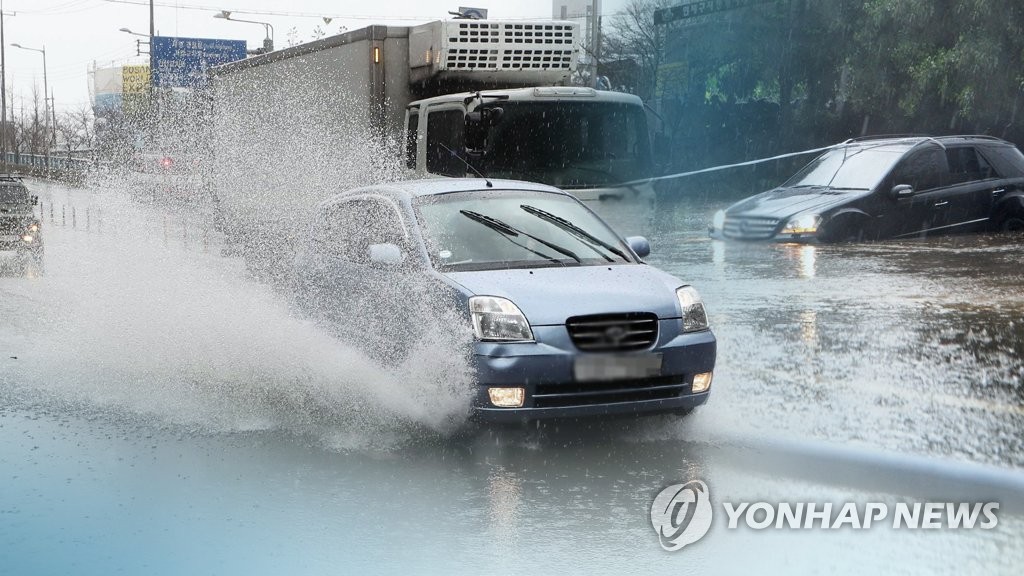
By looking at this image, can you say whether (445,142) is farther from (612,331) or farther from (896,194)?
(612,331)

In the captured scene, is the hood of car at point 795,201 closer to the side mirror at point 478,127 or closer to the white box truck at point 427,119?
the white box truck at point 427,119

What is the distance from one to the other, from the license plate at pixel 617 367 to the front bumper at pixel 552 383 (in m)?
0.03

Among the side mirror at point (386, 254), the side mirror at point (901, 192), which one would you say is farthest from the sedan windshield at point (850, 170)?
the side mirror at point (386, 254)

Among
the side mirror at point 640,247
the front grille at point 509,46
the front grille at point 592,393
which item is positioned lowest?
the front grille at point 592,393

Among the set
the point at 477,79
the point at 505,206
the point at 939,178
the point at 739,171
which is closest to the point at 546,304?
the point at 505,206

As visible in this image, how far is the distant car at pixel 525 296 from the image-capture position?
6.68 meters

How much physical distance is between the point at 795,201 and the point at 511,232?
10.6 meters

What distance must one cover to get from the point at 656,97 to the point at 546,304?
38255 mm

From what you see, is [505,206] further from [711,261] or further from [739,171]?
[739,171]

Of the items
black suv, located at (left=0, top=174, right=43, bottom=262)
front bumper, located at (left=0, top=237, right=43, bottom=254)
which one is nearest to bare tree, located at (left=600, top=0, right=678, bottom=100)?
A: black suv, located at (left=0, top=174, right=43, bottom=262)

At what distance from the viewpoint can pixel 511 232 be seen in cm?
797

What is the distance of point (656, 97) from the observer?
4416cm

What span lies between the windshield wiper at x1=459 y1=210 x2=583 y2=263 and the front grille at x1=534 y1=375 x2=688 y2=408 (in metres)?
1.22

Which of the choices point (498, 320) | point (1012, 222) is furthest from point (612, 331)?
point (1012, 222)
